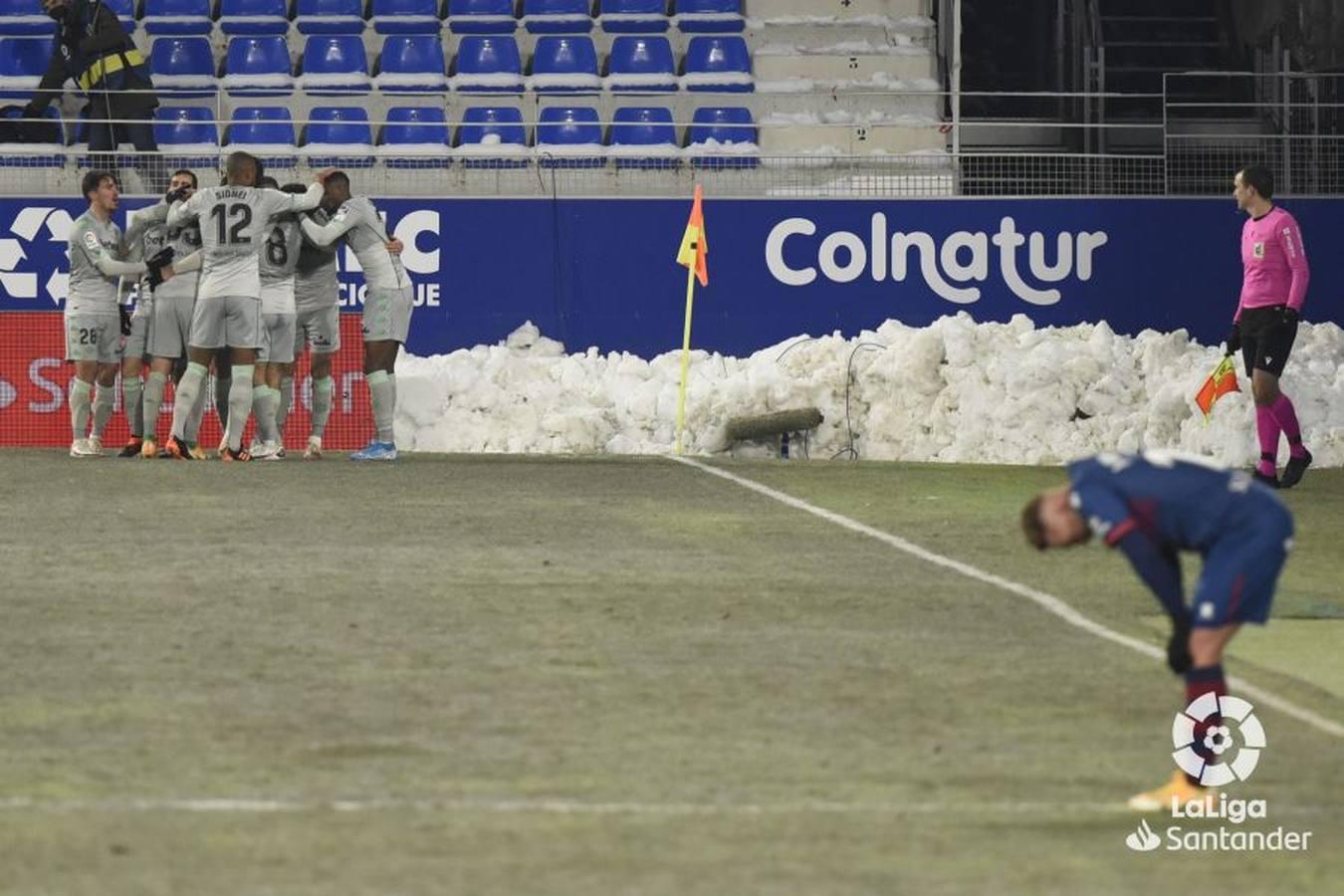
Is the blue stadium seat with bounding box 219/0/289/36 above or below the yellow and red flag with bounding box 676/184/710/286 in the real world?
above

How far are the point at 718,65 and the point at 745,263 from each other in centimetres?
342

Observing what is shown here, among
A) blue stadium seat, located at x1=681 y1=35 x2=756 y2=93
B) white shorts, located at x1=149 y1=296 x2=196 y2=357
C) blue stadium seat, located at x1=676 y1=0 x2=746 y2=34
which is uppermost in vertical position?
blue stadium seat, located at x1=676 y1=0 x2=746 y2=34

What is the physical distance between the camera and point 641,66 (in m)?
24.1

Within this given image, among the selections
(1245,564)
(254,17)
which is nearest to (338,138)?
(254,17)

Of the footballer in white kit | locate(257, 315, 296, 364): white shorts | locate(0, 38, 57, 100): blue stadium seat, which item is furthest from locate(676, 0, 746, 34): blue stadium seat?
locate(257, 315, 296, 364): white shorts

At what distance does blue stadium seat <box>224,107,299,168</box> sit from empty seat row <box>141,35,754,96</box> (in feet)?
0.74

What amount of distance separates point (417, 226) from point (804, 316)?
3461 millimetres

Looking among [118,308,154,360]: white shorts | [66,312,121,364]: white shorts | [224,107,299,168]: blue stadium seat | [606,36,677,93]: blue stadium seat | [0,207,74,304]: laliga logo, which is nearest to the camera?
[66,312,121,364]: white shorts

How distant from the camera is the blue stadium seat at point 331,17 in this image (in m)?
24.7

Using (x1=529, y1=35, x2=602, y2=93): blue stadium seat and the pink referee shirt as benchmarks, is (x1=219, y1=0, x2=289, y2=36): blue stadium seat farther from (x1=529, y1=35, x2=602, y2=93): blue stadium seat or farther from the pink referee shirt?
the pink referee shirt

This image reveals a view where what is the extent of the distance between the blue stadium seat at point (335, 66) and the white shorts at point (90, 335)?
569 cm

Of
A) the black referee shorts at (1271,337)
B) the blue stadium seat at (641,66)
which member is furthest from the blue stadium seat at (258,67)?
the black referee shorts at (1271,337)

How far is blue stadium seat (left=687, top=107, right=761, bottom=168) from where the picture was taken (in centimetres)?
2217

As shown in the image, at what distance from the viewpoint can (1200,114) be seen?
84.2ft
